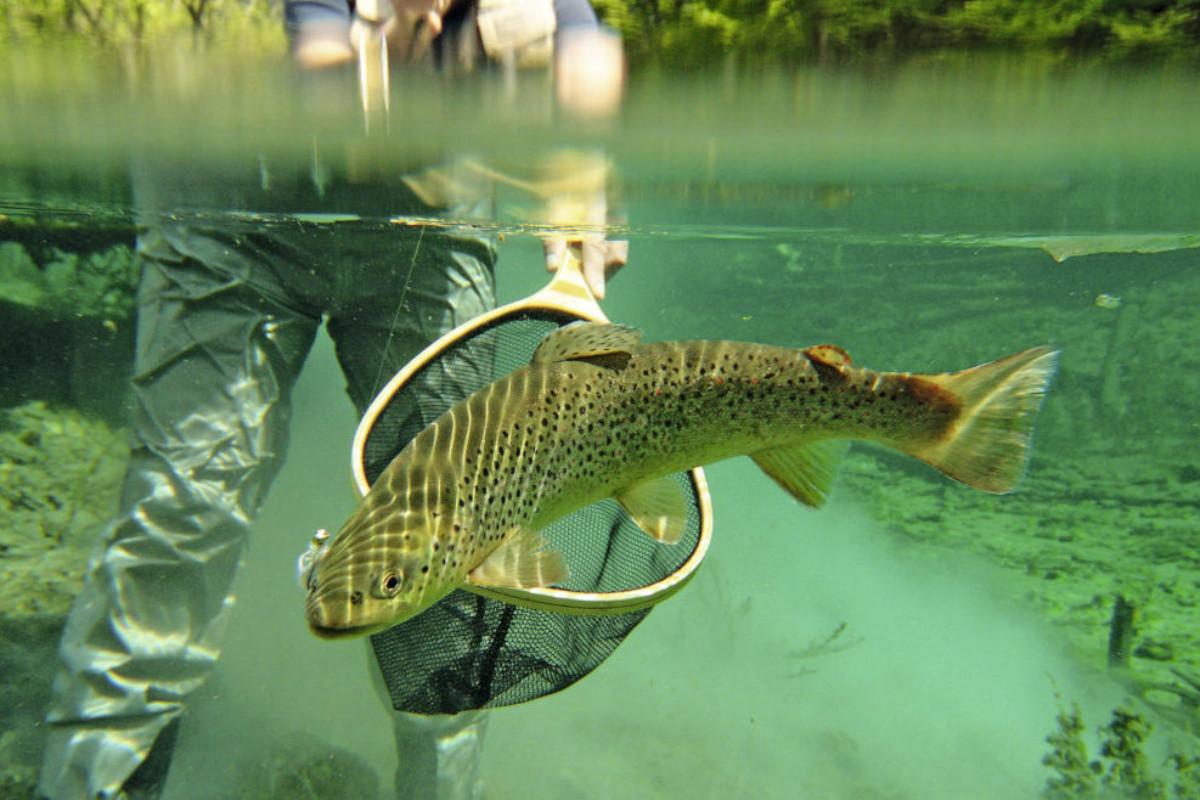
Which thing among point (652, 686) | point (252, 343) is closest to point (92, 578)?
point (252, 343)

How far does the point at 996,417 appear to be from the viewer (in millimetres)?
2137

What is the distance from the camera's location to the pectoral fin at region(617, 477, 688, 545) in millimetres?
2523

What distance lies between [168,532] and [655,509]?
4.78m

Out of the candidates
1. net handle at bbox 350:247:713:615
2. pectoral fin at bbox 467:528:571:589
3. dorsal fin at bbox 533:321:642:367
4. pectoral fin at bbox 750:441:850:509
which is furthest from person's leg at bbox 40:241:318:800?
pectoral fin at bbox 750:441:850:509

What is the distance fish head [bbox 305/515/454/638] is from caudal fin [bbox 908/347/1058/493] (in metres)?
1.70

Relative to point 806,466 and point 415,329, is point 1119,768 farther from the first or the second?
point 415,329

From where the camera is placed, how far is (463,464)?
2.26 metres

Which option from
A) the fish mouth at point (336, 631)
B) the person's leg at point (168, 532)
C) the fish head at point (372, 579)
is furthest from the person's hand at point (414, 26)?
the fish mouth at point (336, 631)

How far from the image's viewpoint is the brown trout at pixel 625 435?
213cm

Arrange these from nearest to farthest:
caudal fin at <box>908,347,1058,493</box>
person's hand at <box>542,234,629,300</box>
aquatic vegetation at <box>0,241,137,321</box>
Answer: caudal fin at <box>908,347,1058,493</box>, person's hand at <box>542,234,629,300</box>, aquatic vegetation at <box>0,241,137,321</box>

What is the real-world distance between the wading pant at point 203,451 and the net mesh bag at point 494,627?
2.02 metres

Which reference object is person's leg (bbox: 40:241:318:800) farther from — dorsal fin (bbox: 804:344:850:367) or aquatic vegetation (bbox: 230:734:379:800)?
dorsal fin (bbox: 804:344:850:367)

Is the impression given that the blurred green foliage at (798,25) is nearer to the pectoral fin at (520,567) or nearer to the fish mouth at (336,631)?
the pectoral fin at (520,567)

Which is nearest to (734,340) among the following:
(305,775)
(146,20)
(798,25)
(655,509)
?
(798,25)
